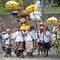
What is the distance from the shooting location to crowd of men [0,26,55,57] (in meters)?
18.1

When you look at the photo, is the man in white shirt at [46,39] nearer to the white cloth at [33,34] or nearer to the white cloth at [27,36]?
the white cloth at [33,34]

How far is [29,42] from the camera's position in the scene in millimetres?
18094

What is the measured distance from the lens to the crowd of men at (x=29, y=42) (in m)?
18.1

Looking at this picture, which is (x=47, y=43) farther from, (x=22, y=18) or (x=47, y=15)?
(x=47, y=15)

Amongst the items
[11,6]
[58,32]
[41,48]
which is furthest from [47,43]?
[58,32]

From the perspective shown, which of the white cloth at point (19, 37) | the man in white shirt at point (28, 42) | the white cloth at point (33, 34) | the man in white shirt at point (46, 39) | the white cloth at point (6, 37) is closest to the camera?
the man in white shirt at point (28, 42)

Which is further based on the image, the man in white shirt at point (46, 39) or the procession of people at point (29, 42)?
the man in white shirt at point (46, 39)

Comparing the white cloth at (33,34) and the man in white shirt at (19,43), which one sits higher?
the white cloth at (33,34)

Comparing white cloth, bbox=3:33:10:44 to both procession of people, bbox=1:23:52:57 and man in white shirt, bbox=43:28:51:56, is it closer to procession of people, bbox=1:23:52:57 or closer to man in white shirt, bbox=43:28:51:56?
procession of people, bbox=1:23:52:57

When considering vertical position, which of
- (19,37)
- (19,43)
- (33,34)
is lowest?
(19,43)

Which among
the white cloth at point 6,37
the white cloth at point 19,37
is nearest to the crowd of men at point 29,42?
the white cloth at point 19,37

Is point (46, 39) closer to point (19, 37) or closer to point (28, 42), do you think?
point (28, 42)

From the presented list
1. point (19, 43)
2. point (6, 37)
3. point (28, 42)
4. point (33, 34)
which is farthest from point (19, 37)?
point (6, 37)

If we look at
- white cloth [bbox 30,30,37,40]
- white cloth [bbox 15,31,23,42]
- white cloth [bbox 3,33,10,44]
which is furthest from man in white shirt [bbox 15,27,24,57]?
white cloth [bbox 3,33,10,44]
